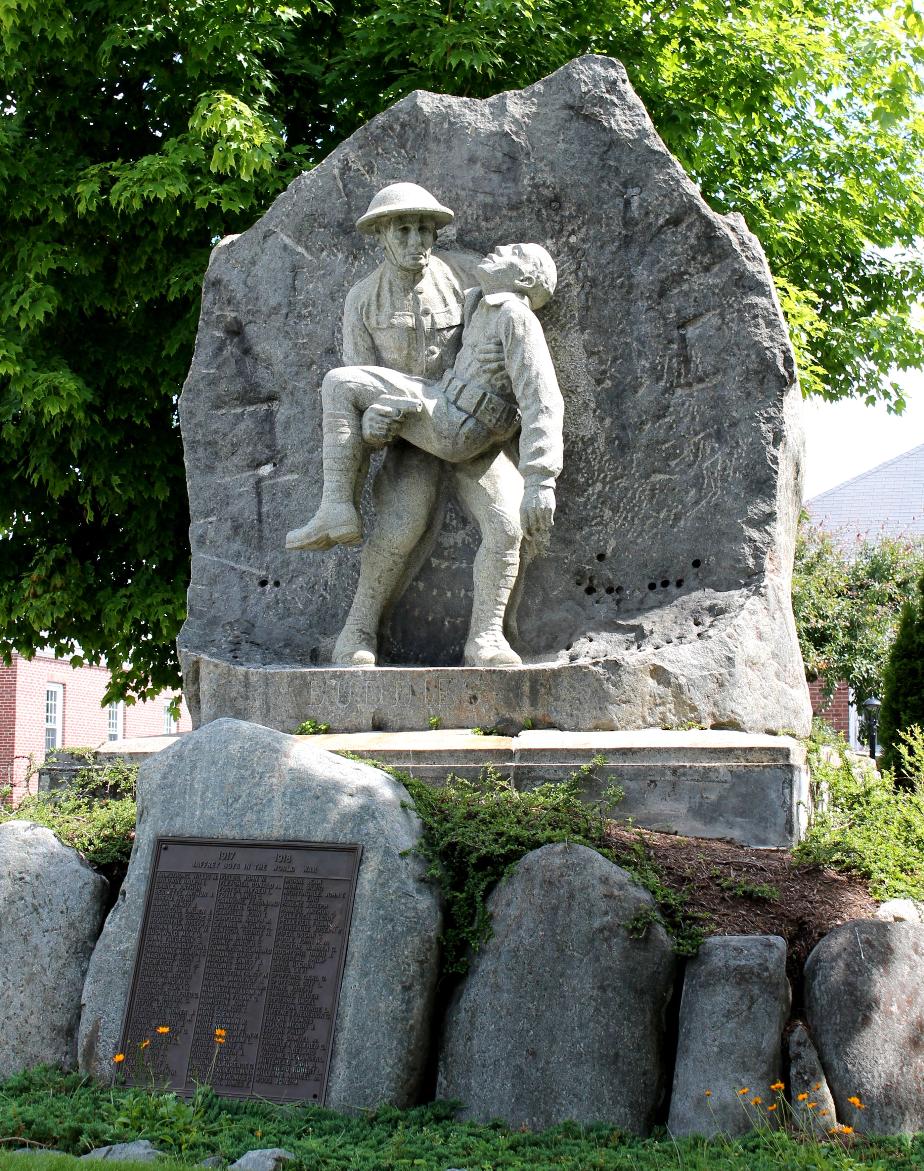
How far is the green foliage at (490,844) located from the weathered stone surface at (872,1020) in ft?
1.63

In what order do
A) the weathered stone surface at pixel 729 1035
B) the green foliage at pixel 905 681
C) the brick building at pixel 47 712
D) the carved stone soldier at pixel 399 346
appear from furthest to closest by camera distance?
the brick building at pixel 47 712, the green foliage at pixel 905 681, the carved stone soldier at pixel 399 346, the weathered stone surface at pixel 729 1035

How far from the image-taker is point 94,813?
23.2ft

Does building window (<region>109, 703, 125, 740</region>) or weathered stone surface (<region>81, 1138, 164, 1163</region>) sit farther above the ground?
building window (<region>109, 703, 125, 740</region>)

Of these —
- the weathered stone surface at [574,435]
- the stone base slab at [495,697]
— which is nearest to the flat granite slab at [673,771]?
the stone base slab at [495,697]

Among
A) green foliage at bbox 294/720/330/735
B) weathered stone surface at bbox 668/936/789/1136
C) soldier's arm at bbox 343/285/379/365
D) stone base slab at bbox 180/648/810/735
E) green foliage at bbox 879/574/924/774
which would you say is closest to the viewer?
weathered stone surface at bbox 668/936/789/1136

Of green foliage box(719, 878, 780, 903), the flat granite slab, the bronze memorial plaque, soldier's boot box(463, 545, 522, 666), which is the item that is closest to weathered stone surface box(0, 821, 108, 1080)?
the bronze memorial plaque

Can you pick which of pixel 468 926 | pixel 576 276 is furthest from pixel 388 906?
pixel 576 276

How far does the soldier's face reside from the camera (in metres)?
8.10

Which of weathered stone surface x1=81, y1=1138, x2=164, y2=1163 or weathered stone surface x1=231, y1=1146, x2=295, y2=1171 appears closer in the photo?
weathered stone surface x1=231, y1=1146, x2=295, y2=1171

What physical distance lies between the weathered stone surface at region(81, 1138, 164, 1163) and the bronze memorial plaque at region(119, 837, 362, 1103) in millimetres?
491

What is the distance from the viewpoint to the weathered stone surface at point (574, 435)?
7668mm

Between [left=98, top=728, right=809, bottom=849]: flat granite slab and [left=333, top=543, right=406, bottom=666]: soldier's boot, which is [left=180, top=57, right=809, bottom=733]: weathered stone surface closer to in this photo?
[left=333, top=543, right=406, bottom=666]: soldier's boot

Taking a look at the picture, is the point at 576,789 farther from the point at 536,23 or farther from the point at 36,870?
the point at 536,23

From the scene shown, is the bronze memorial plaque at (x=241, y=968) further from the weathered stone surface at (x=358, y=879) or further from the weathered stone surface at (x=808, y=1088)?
the weathered stone surface at (x=808, y=1088)
